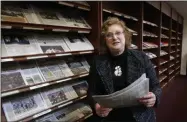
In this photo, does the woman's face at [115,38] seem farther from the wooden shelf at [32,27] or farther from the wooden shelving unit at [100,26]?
the wooden shelf at [32,27]

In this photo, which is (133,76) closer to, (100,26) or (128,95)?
(128,95)

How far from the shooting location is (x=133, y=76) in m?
1.60

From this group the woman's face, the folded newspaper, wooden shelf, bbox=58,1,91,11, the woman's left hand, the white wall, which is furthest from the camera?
the white wall

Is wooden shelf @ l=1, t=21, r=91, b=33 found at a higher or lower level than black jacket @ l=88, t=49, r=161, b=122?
higher

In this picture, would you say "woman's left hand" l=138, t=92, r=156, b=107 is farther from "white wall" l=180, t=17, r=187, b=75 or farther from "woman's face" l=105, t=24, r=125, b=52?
"white wall" l=180, t=17, r=187, b=75

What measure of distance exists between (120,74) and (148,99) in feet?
0.95

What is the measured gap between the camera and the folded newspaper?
4.64 feet

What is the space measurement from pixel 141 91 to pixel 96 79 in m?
0.40

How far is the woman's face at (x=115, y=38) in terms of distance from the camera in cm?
163

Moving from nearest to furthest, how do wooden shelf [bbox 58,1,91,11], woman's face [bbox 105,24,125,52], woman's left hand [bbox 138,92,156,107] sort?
woman's left hand [bbox 138,92,156,107], woman's face [bbox 105,24,125,52], wooden shelf [bbox 58,1,91,11]

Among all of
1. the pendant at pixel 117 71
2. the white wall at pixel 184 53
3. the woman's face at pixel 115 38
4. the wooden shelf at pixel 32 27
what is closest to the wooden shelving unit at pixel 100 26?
the wooden shelf at pixel 32 27

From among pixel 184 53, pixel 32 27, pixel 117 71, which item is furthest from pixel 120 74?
pixel 184 53

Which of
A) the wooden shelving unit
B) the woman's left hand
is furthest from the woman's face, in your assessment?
the woman's left hand

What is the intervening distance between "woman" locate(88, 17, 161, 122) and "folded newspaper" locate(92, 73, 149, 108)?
0.11 metres
